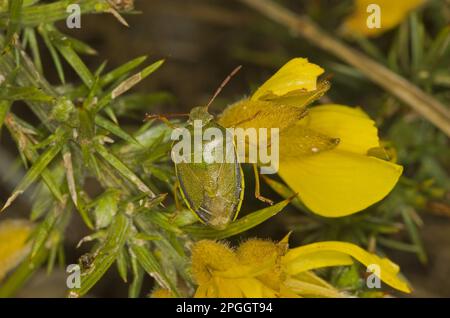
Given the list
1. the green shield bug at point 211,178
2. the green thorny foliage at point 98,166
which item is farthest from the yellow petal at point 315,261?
the green shield bug at point 211,178

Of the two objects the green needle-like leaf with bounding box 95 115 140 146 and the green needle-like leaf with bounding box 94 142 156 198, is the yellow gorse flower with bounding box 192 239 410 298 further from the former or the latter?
the green needle-like leaf with bounding box 95 115 140 146

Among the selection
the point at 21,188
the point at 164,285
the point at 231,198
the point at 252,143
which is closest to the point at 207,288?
the point at 164,285

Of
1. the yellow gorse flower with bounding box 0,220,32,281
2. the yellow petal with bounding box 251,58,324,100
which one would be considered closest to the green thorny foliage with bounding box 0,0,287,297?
the yellow petal with bounding box 251,58,324,100

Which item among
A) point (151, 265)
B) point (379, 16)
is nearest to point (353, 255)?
point (151, 265)

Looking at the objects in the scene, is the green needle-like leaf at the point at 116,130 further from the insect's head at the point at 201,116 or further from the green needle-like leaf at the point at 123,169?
the insect's head at the point at 201,116

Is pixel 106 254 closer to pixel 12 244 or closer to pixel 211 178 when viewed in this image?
pixel 211 178
